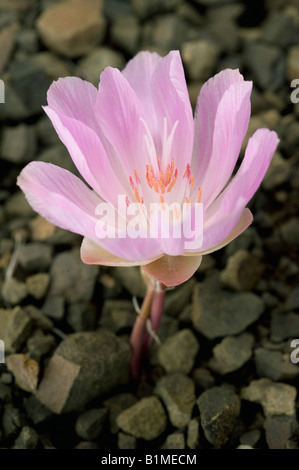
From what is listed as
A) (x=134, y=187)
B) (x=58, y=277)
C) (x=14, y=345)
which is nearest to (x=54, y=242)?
(x=58, y=277)

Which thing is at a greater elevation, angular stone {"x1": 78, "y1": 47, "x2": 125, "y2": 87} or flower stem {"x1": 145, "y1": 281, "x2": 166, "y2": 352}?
angular stone {"x1": 78, "y1": 47, "x2": 125, "y2": 87}

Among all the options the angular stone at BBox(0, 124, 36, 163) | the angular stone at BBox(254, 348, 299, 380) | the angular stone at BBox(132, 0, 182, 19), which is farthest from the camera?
the angular stone at BBox(132, 0, 182, 19)

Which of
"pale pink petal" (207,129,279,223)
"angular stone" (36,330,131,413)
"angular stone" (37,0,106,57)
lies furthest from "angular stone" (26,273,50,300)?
"angular stone" (37,0,106,57)

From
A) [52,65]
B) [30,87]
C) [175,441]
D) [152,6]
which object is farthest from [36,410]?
[152,6]

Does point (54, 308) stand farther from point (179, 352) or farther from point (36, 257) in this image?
point (179, 352)

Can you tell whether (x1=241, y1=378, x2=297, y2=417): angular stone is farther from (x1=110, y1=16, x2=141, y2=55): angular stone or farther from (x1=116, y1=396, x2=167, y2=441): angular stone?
(x1=110, y1=16, x2=141, y2=55): angular stone

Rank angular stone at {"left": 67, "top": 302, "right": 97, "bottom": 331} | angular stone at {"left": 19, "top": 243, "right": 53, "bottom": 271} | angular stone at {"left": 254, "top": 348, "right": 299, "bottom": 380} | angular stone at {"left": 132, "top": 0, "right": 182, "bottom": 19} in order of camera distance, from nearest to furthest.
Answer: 1. angular stone at {"left": 254, "top": 348, "right": 299, "bottom": 380}
2. angular stone at {"left": 67, "top": 302, "right": 97, "bottom": 331}
3. angular stone at {"left": 19, "top": 243, "right": 53, "bottom": 271}
4. angular stone at {"left": 132, "top": 0, "right": 182, "bottom": 19}
